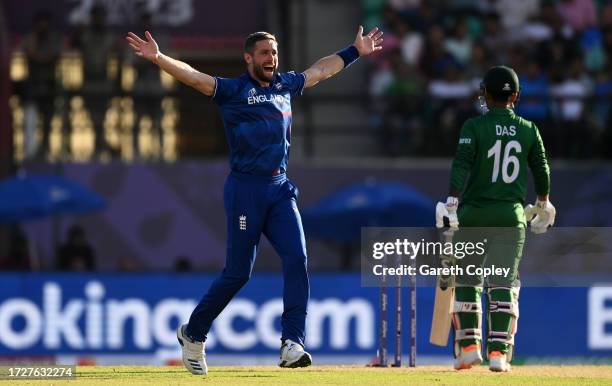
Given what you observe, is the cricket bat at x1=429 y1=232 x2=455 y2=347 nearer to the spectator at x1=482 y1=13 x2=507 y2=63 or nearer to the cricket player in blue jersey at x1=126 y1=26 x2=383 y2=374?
the cricket player in blue jersey at x1=126 y1=26 x2=383 y2=374

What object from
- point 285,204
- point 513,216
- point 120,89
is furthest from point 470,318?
point 120,89

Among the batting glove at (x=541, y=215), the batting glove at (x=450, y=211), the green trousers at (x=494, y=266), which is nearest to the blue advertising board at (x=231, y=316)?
the batting glove at (x=541, y=215)

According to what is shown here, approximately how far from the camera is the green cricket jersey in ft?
40.9

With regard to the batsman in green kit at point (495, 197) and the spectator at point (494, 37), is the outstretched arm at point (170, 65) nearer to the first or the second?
the batsman in green kit at point (495, 197)

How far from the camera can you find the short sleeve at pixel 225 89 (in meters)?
12.1

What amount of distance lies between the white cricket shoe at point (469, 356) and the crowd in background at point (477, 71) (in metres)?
9.63

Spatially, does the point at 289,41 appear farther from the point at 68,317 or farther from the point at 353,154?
the point at 68,317

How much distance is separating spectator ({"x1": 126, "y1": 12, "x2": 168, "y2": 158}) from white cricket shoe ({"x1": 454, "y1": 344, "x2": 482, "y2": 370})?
10562 mm

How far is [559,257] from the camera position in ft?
62.3

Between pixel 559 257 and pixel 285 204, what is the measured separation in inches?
290

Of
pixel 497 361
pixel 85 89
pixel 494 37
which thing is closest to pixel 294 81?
pixel 497 361

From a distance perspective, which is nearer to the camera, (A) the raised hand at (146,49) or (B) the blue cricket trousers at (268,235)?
(A) the raised hand at (146,49)

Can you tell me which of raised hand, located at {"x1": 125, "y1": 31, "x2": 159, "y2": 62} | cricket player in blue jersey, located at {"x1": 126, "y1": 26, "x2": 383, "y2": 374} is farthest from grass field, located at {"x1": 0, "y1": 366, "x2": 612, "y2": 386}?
raised hand, located at {"x1": 125, "y1": 31, "x2": 159, "y2": 62}

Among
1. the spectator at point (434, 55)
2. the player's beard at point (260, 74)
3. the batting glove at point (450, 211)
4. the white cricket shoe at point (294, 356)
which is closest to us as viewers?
the white cricket shoe at point (294, 356)
